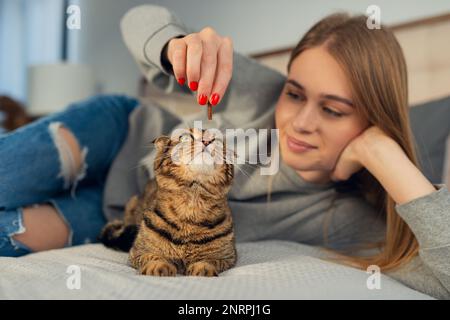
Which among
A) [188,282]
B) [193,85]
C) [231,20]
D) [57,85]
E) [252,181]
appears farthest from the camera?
[57,85]

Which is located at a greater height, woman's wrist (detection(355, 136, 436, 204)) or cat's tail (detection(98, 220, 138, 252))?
woman's wrist (detection(355, 136, 436, 204))

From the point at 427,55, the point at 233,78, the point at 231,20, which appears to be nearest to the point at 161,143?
the point at 233,78

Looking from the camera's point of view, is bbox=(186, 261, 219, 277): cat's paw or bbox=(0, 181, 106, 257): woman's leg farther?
bbox=(0, 181, 106, 257): woman's leg

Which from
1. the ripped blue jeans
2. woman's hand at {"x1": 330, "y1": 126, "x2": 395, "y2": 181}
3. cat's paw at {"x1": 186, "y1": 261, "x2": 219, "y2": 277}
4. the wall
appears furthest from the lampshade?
cat's paw at {"x1": 186, "y1": 261, "x2": 219, "y2": 277}

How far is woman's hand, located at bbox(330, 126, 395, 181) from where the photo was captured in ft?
3.21

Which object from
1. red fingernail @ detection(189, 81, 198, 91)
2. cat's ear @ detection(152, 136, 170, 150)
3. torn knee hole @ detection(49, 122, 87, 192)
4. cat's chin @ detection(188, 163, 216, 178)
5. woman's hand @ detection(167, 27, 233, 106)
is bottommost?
torn knee hole @ detection(49, 122, 87, 192)

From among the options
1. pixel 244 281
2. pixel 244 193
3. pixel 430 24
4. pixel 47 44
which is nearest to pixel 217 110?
pixel 244 193

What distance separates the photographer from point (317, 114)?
40.9 inches

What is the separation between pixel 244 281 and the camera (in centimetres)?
66

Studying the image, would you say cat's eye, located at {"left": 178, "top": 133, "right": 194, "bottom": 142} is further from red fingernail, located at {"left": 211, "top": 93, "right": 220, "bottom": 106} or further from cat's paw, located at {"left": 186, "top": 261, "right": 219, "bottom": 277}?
cat's paw, located at {"left": 186, "top": 261, "right": 219, "bottom": 277}

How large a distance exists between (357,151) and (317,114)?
128 mm

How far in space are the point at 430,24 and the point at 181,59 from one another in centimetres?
142

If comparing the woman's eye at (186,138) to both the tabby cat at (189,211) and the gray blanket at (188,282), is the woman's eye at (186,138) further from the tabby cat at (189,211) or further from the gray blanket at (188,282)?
the gray blanket at (188,282)

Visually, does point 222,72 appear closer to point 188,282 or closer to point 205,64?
point 205,64
